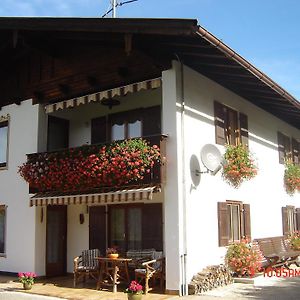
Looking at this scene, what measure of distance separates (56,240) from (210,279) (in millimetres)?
5789

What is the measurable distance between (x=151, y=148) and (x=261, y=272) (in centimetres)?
607

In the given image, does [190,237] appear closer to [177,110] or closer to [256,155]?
[177,110]

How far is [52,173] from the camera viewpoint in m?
14.1

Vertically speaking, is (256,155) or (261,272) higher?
(256,155)

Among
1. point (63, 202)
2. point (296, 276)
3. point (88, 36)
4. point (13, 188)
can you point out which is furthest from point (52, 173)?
point (296, 276)

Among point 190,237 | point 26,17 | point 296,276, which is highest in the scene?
point 26,17

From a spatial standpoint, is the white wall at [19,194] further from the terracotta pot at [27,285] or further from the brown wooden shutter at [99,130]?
the brown wooden shutter at [99,130]

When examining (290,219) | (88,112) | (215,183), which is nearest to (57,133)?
(88,112)

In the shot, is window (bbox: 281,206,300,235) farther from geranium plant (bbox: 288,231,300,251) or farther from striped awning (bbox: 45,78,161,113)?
striped awning (bbox: 45,78,161,113)

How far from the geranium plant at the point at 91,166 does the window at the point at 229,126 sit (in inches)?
131

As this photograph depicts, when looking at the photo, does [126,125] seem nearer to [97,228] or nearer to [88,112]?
[88,112]

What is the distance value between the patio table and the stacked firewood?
184 cm

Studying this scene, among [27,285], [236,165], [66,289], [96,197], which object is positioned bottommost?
[66,289]

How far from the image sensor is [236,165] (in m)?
14.7
